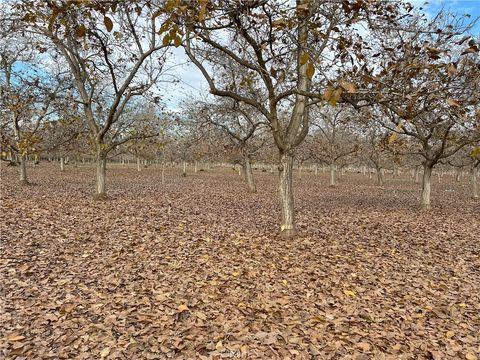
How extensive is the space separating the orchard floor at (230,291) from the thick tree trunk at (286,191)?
45 cm

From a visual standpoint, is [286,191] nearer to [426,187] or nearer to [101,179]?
[101,179]

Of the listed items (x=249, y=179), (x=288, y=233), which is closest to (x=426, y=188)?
(x=288, y=233)

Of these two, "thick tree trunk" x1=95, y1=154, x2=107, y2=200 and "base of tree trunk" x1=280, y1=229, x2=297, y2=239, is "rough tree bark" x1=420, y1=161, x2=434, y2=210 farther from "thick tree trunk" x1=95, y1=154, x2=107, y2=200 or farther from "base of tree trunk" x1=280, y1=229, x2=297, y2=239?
"thick tree trunk" x1=95, y1=154, x2=107, y2=200

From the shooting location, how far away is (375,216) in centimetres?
1141

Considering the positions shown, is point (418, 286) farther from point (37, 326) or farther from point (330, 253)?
point (37, 326)

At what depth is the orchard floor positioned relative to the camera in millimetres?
3471

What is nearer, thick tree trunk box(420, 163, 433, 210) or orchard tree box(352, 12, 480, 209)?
orchard tree box(352, 12, 480, 209)

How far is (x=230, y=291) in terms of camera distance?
4.79 meters

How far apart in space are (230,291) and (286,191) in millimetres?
3223

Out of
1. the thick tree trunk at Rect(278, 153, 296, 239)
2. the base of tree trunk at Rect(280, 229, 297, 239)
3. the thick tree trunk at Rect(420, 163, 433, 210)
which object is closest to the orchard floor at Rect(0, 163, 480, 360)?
the base of tree trunk at Rect(280, 229, 297, 239)

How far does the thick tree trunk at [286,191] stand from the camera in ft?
23.7

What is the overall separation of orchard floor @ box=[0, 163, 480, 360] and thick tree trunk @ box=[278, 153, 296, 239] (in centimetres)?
45

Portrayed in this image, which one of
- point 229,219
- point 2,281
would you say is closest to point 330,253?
point 229,219

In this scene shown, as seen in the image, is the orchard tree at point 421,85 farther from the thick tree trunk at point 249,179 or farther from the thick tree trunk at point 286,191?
the thick tree trunk at point 249,179
